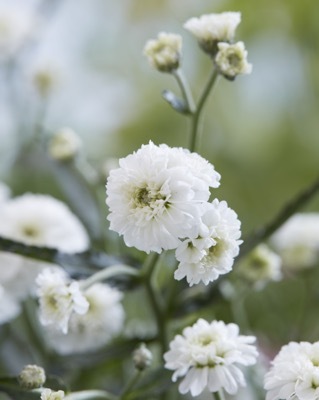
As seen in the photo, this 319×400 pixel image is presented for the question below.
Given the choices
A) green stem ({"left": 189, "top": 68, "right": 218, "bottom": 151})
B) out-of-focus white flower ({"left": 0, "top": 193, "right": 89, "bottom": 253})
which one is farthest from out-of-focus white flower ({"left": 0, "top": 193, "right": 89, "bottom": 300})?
green stem ({"left": 189, "top": 68, "right": 218, "bottom": 151})

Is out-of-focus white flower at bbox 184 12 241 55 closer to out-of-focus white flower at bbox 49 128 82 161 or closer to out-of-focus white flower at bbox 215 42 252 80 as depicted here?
out-of-focus white flower at bbox 215 42 252 80

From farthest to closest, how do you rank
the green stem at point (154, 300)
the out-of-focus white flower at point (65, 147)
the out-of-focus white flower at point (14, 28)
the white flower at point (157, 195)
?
the out-of-focus white flower at point (14, 28), the out-of-focus white flower at point (65, 147), the green stem at point (154, 300), the white flower at point (157, 195)

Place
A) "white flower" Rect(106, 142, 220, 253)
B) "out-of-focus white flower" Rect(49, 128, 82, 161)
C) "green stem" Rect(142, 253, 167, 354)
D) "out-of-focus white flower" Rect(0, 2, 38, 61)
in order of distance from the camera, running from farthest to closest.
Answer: "out-of-focus white flower" Rect(0, 2, 38, 61) → "out-of-focus white flower" Rect(49, 128, 82, 161) → "green stem" Rect(142, 253, 167, 354) → "white flower" Rect(106, 142, 220, 253)

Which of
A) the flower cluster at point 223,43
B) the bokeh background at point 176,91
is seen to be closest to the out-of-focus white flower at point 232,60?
the flower cluster at point 223,43

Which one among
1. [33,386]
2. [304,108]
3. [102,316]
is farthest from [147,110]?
[33,386]

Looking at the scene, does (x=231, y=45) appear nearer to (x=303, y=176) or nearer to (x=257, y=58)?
(x=303, y=176)

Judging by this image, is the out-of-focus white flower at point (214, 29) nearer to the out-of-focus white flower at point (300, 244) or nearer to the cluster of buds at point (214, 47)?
the cluster of buds at point (214, 47)

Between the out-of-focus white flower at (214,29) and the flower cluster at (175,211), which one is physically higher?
the out-of-focus white flower at (214,29)
